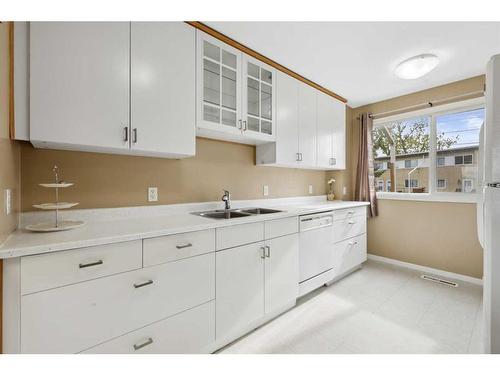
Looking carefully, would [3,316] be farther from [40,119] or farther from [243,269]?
[243,269]

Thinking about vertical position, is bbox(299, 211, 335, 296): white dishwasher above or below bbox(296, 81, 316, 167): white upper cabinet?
below

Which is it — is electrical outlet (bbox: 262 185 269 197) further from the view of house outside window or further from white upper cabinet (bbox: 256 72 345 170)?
the view of house outside window

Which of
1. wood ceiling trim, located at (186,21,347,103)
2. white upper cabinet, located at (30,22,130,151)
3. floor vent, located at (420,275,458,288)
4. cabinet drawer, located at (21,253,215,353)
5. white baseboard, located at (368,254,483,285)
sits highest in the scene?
wood ceiling trim, located at (186,21,347,103)

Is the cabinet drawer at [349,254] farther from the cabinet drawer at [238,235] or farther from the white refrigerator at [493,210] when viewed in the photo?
the white refrigerator at [493,210]

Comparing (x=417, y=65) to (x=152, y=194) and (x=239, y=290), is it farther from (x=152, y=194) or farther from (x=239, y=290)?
(x=152, y=194)

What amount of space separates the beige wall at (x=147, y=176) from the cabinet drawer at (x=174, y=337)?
2.97ft

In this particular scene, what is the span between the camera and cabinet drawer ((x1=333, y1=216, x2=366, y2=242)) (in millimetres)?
2627

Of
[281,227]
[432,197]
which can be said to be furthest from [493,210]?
[432,197]

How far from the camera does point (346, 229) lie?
2.77 m

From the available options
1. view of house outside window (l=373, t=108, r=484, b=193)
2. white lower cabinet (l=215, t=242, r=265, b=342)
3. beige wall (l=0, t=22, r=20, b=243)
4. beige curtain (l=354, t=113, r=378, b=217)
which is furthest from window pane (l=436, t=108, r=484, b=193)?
beige wall (l=0, t=22, r=20, b=243)

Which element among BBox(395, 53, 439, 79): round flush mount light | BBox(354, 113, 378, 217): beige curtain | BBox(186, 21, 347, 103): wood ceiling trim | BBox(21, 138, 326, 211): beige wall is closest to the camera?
BBox(21, 138, 326, 211): beige wall

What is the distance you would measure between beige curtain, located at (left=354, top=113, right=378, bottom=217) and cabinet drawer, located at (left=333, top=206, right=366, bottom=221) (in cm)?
37

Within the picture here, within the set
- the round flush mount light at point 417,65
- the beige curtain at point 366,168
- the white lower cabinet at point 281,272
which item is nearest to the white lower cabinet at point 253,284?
the white lower cabinet at point 281,272

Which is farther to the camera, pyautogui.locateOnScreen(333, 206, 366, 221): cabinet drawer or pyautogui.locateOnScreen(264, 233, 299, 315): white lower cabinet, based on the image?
pyautogui.locateOnScreen(333, 206, 366, 221): cabinet drawer
